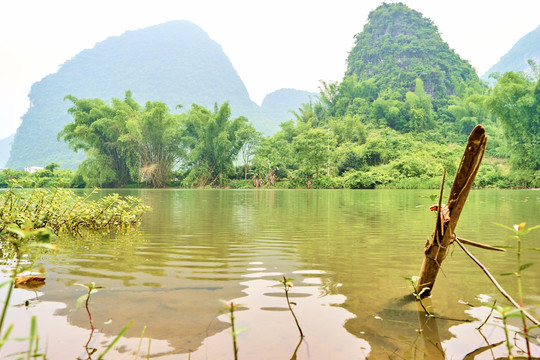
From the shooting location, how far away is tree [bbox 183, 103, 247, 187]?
33375 mm

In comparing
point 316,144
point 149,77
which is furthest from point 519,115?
point 149,77

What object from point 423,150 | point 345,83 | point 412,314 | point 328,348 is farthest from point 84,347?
point 345,83

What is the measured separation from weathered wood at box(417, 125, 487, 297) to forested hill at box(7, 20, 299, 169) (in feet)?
370

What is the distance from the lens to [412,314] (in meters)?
2.24

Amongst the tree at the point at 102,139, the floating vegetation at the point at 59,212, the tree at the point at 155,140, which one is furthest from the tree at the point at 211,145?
the floating vegetation at the point at 59,212

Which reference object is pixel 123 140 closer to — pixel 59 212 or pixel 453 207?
pixel 59 212

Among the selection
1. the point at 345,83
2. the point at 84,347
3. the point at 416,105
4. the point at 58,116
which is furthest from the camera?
the point at 58,116

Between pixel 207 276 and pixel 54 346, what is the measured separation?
1474 millimetres

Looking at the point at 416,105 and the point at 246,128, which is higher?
the point at 416,105

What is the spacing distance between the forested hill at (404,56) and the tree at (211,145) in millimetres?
29457

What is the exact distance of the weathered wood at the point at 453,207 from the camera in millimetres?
2012

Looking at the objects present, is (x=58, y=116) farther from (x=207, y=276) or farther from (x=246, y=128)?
(x=207, y=276)

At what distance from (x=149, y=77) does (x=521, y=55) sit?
469ft

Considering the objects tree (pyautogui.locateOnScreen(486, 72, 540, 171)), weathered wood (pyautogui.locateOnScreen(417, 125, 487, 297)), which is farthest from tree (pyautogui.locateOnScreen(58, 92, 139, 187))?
weathered wood (pyautogui.locateOnScreen(417, 125, 487, 297))
